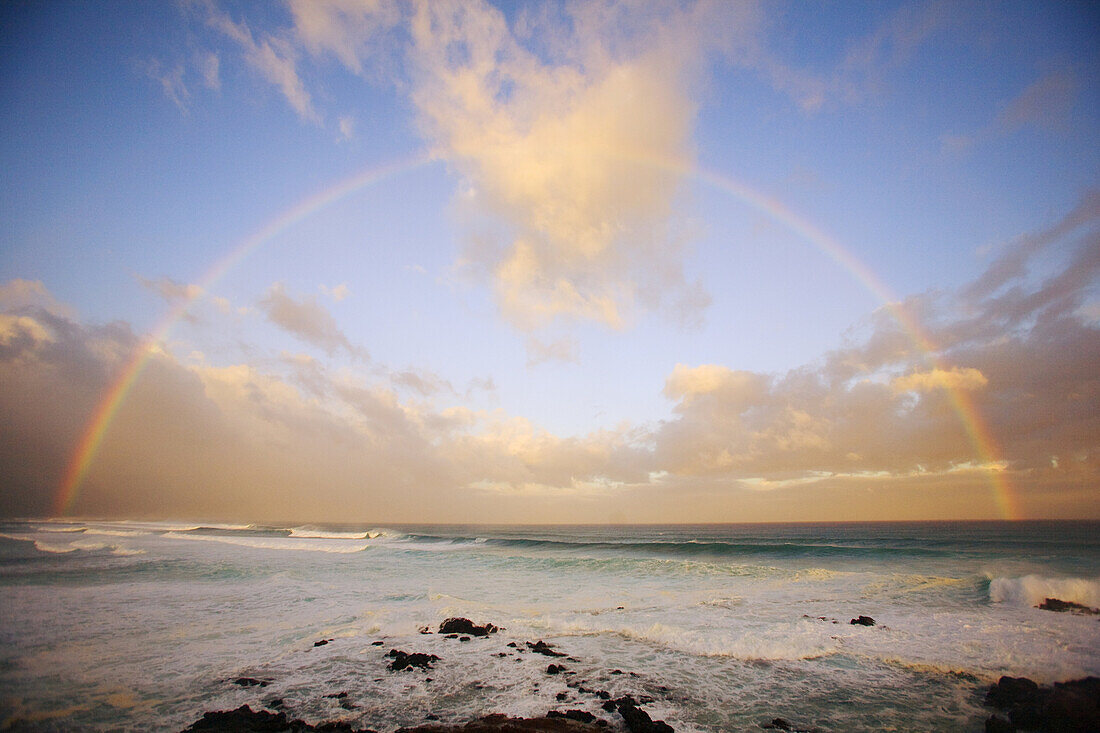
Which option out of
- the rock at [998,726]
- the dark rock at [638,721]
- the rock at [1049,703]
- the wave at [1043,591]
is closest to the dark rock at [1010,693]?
the rock at [1049,703]

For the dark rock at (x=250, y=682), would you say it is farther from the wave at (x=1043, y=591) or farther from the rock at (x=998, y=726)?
the wave at (x=1043, y=591)

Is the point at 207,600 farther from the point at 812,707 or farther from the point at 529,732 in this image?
the point at 812,707

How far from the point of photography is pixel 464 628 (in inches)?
542

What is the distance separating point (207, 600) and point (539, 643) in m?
14.6

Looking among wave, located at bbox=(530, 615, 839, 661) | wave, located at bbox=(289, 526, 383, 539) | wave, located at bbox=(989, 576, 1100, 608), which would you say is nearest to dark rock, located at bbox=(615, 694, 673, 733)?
wave, located at bbox=(530, 615, 839, 661)

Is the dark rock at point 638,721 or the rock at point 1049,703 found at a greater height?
the rock at point 1049,703

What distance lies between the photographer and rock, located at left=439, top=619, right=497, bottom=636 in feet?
44.6

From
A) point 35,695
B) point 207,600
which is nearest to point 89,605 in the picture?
point 207,600

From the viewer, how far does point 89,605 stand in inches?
623

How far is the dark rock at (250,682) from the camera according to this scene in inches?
366

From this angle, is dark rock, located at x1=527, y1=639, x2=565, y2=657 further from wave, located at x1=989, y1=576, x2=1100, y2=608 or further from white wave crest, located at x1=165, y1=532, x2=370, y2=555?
white wave crest, located at x1=165, y1=532, x2=370, y2=555

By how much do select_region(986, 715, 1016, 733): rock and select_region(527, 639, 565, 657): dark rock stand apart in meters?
8.38

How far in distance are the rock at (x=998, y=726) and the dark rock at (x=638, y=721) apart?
5.47m

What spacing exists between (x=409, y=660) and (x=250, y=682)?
3343 millimetres
